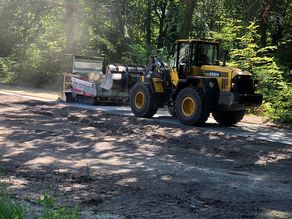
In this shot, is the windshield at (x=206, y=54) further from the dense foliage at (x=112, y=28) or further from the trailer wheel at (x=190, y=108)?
the dense foliage at (x=112, y=28)

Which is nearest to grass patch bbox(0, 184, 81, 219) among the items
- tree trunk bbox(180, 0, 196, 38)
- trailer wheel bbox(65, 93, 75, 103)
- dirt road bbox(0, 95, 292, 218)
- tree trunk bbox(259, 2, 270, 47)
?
dirt road bbox(0, 95, 292, 218)

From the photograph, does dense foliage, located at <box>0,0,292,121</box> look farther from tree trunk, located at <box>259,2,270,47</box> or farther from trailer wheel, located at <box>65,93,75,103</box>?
trailer wheel, located at <box>65,93,75,103</box>

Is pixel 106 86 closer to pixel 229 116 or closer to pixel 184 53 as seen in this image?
pixel 184 53

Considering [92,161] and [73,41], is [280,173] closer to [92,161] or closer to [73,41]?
[92,161]

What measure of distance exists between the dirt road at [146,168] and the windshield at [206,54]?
2239mm

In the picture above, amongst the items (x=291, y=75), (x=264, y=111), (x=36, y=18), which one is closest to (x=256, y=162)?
(x=264, y=111)

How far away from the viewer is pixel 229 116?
15383mm

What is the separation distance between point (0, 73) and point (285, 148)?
83.1 feet

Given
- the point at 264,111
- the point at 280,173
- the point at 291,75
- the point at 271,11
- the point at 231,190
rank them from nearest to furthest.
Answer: the point at 231,190
the point at 280,173
the point at 264,111
the point at 291,75
the point at 271,11

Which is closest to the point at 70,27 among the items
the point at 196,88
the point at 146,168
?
the point at 196,88

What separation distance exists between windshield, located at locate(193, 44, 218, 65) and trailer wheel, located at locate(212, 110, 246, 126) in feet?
5.24

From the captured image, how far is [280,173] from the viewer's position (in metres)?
9.05

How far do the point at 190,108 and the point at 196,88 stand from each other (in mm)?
653

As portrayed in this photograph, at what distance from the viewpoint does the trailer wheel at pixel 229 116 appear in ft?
50.2
